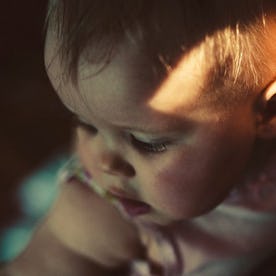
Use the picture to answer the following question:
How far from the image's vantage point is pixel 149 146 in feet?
1.92

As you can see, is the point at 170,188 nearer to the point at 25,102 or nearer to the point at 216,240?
the point at 216,240

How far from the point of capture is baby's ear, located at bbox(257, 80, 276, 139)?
575mm

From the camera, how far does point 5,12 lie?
1021mm

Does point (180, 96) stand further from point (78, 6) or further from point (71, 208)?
point (71, 208)

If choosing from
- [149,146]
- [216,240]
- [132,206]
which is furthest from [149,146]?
[216,240]

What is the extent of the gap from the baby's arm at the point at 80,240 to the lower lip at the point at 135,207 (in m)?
0.08

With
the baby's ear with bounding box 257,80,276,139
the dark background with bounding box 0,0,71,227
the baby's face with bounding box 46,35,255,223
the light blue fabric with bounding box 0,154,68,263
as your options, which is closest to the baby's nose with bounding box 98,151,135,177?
the baby's face with bounding box 46,35,255,223

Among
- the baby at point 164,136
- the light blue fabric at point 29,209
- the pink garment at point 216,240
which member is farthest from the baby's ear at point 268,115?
the light blue fabric at point 29,209

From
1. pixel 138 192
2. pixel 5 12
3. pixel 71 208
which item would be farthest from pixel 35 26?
pixel 138 192

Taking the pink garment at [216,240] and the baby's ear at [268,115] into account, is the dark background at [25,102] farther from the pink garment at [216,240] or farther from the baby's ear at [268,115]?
the baby's ear at [268,115]

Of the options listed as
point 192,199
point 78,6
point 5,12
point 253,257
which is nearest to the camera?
point 78,6

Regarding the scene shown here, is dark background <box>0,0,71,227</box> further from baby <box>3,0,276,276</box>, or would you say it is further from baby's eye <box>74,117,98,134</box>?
baby's eye <box>74,117,98,134</box>

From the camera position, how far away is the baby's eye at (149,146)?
0.58 m

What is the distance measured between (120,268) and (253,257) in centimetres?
16
